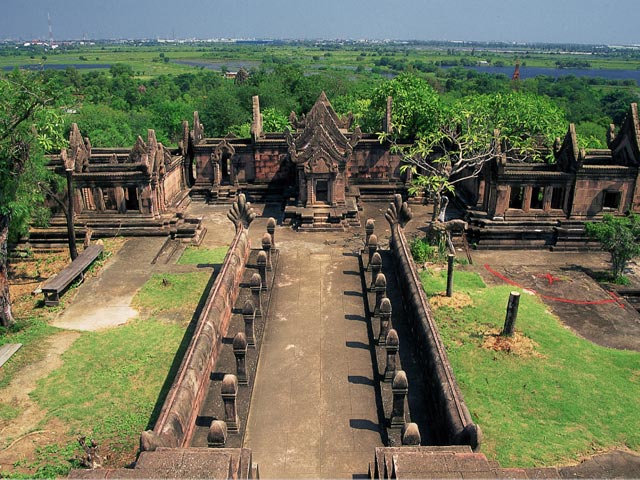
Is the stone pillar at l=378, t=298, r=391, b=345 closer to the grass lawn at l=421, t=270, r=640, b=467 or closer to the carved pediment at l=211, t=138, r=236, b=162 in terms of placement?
the grass lawn at l=421, t=270, r=640, b=467

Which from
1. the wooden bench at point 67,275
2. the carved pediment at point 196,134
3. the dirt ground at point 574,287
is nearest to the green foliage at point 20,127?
the wooden bench at point 67,275

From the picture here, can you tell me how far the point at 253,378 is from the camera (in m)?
17.6

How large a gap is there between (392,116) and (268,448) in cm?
3225

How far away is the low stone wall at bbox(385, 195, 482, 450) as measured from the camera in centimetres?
1316

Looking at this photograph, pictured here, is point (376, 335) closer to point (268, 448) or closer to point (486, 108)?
point (268, 448)

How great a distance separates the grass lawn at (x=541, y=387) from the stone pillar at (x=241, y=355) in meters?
7.30

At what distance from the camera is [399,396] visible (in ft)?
48.5

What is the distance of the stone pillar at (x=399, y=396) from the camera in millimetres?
14609

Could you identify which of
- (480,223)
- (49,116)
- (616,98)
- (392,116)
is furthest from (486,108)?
(616,98)

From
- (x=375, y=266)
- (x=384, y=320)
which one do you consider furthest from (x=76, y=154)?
(x=384, y=320)

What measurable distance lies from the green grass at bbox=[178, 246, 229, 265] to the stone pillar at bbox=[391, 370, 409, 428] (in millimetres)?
16378

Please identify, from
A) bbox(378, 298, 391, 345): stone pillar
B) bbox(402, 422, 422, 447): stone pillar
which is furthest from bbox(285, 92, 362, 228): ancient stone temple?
bbox(402, 422, 422, 447): stone pillar

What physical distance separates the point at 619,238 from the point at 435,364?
15.5m

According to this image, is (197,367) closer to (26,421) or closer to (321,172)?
(26,421)
